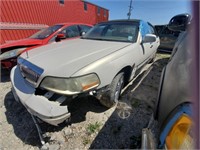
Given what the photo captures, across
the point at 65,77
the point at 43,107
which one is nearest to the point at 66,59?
the point at 65,77

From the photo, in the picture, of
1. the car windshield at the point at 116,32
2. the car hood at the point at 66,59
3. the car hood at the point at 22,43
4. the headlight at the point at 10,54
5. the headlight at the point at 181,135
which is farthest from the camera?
the car hood at the point at 22,43

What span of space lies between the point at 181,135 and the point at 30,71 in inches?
73.8

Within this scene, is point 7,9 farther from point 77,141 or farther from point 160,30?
point 77,141

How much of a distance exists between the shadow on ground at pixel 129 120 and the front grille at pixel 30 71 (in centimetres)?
114

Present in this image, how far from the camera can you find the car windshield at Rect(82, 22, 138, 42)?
294 cm

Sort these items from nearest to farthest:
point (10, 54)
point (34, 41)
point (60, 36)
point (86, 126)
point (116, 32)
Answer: point (86, 126) → point (116, 32) → point (10, 54) → point (34, 41) → point (60, 36)

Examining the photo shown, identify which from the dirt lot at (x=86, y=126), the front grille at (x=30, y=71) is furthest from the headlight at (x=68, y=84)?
the dirt lot at (x=86, y=126)

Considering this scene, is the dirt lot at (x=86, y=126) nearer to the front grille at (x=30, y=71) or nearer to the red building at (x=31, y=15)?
the front grille at (x=30, y=71)

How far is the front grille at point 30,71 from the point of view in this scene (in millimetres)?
1915

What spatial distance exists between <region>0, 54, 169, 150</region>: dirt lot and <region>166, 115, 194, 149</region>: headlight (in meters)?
1.16

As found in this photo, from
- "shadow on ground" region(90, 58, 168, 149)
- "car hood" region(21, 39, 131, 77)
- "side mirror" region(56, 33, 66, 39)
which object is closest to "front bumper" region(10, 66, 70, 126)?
"car hood" region(21, 39, 131, 77)

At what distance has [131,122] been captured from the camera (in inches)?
91.1

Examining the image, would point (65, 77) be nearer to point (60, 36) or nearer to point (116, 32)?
point (116, 32)

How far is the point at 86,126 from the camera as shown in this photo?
88.2 inches
